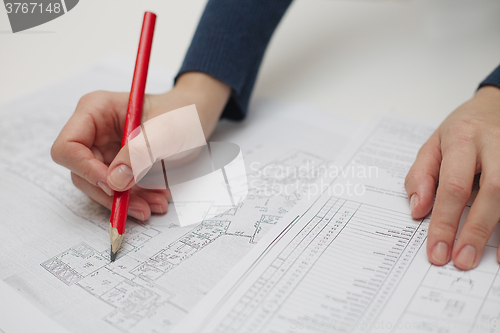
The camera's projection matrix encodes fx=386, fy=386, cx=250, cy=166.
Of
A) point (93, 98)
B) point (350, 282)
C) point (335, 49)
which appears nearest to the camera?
point (350, 282)

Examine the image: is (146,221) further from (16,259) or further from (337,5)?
(337,5)

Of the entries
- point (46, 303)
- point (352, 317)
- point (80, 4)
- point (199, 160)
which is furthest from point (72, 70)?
point (352, 317)

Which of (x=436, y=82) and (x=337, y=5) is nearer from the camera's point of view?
(x=436, y=82)

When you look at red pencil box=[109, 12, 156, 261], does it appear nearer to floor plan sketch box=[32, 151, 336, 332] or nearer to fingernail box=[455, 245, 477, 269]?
floor plan sketch box=[32, 151, 336, 332]

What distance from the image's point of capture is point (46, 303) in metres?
0.29

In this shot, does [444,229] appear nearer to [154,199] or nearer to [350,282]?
[350,282]

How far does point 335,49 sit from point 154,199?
49cm

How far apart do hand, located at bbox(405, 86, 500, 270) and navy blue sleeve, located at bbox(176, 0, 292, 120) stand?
0.25 m

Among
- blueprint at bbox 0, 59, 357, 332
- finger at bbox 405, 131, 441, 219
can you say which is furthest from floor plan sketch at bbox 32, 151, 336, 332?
finger at bbox 405, 131, 441, 219

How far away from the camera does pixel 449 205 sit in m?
0.31

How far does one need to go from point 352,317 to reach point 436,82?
0.45m

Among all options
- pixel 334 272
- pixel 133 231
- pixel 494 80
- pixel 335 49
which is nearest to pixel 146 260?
pixel 133 231

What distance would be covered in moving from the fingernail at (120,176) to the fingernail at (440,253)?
0.84 feet

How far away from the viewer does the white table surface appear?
0.58 metres
